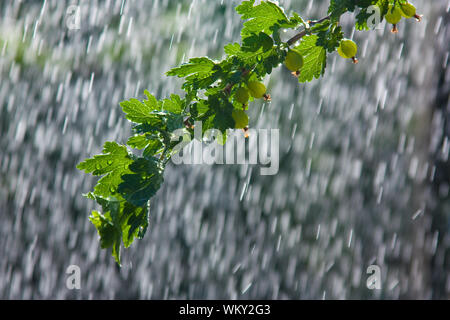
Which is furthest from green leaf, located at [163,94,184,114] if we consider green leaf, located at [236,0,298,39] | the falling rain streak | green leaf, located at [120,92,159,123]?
the falling rain streak

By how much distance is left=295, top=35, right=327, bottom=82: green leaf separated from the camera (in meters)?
0.62

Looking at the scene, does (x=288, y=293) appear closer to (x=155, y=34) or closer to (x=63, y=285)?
(x=63, y=285)

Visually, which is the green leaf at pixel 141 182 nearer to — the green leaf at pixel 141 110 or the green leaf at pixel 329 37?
the green leaf at pixel 141 110

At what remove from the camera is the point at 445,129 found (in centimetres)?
568

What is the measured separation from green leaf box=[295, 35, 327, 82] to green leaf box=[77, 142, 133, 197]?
0.29 m

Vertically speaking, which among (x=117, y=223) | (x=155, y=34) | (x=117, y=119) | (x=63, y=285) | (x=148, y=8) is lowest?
(x=63, y=285)

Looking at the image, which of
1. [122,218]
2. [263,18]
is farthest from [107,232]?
[263,18]

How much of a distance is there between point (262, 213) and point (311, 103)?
167 centimetres

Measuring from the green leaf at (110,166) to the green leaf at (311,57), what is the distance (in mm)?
288

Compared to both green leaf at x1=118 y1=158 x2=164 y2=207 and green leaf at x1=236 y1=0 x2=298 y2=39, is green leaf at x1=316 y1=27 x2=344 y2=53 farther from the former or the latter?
green leaf at x1=118 y1=158 x2=164 y2=207

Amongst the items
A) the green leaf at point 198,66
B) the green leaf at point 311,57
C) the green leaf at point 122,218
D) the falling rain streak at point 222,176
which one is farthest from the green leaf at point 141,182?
the falling rain streak at point 222,176

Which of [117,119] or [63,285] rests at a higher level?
[117,119]

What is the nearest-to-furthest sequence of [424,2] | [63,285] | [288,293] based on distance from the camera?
[63,285] < [288,293] < [424,2]

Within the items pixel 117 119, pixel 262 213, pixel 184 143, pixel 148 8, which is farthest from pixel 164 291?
pixel 184 143
